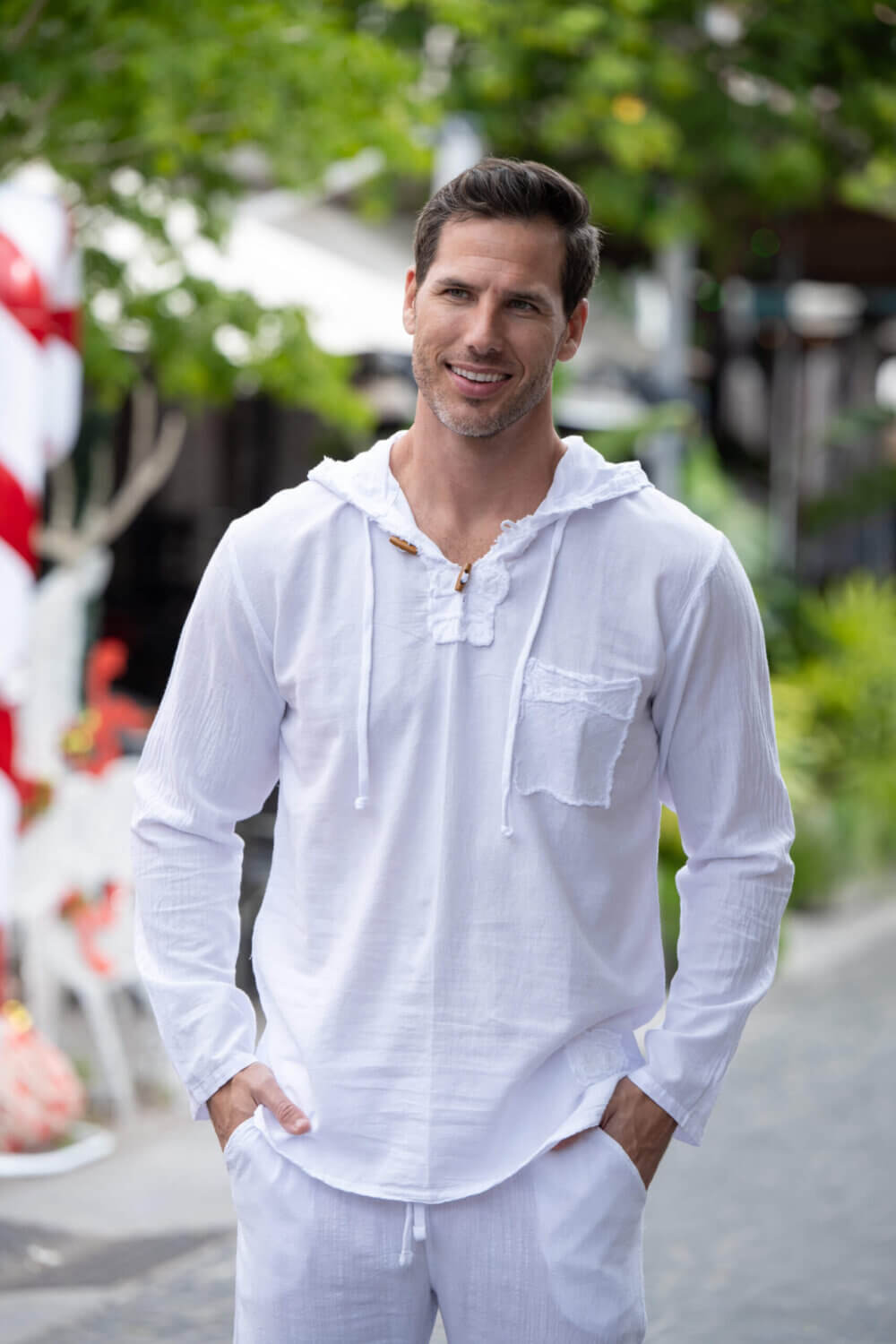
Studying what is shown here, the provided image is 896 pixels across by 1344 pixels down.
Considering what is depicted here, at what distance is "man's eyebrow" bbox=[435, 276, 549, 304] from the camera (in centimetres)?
227

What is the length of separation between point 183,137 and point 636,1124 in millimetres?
4666

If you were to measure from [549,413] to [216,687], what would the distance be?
0.55 meters

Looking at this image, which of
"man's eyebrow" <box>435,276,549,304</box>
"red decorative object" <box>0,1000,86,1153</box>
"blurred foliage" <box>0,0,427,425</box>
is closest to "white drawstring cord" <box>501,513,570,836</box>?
"man's eyebrow" <box>435,276,549,304</box>

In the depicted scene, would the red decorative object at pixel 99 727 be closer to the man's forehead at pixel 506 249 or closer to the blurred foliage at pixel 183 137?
the blurred foliage at pixel 183 137

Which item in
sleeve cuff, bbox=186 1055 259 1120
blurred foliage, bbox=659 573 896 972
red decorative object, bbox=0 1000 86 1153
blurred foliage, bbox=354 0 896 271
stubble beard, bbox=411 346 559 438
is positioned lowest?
blurred foliage, bbox=659 573 896 972

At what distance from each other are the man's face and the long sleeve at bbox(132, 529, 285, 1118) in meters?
0.35

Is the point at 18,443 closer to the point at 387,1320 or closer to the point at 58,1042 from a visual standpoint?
the point at 58,1042

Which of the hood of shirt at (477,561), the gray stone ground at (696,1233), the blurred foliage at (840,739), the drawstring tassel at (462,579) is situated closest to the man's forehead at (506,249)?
the hood of shirt at (477,561)

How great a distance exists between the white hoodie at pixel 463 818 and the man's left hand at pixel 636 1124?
0.06 feet

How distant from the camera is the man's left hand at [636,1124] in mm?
2312

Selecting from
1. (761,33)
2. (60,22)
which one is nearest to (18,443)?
(60,22)

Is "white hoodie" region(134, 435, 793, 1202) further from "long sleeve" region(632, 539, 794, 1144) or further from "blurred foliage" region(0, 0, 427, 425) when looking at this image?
"blurred foliage" region(0, 0, 427, 425)

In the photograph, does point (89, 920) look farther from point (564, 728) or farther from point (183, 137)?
point (564, 728)

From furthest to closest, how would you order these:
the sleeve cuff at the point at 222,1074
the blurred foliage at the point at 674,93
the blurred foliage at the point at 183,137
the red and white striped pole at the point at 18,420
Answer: the blurred foliage at the point at 674,93, the blurred foliage at the point at 183,137, the red and white striped pole at the point at 18,420, the sleeve cuff at the point at 222,1074
